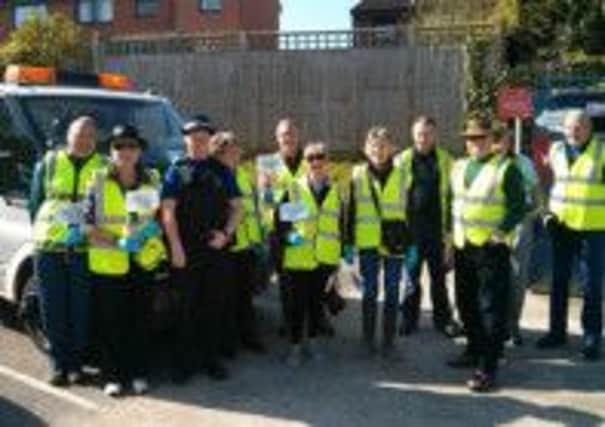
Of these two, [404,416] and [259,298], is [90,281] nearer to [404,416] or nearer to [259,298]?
[404,416]

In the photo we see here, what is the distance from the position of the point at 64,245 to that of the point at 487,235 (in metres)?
3.10

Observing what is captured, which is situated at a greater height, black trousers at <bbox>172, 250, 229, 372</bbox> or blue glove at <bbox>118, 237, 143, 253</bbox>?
blue glove at <bbox>118, 237, 143, 253</bbox>

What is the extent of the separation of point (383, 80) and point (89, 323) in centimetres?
1745

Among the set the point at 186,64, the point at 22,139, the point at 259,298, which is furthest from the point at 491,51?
the point at 22,139

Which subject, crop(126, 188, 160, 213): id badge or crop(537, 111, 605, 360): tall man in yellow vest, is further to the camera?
crop(537, 111, 605, 360): tall man in yellow vest

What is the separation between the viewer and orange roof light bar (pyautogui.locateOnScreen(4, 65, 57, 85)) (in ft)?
36.9

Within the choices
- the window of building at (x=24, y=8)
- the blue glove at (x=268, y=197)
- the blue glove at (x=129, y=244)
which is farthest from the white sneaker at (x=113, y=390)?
the window of building at (x=24, y=8)

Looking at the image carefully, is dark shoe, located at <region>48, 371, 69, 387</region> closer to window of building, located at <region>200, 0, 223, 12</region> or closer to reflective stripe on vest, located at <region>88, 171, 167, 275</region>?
reflective stripe on vest, located at <region>88, 171, 167, 275</region>

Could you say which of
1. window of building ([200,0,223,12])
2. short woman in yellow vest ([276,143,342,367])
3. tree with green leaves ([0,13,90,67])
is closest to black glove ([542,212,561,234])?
short woman in yellow vest ([276,143,342,367])

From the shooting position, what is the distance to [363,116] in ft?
86.5

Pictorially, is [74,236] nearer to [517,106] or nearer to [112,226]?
[112,226]

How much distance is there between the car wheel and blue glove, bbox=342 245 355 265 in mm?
2424

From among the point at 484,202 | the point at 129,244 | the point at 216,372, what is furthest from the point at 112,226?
the point at 484,202

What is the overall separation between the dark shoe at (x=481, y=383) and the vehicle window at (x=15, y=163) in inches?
158
